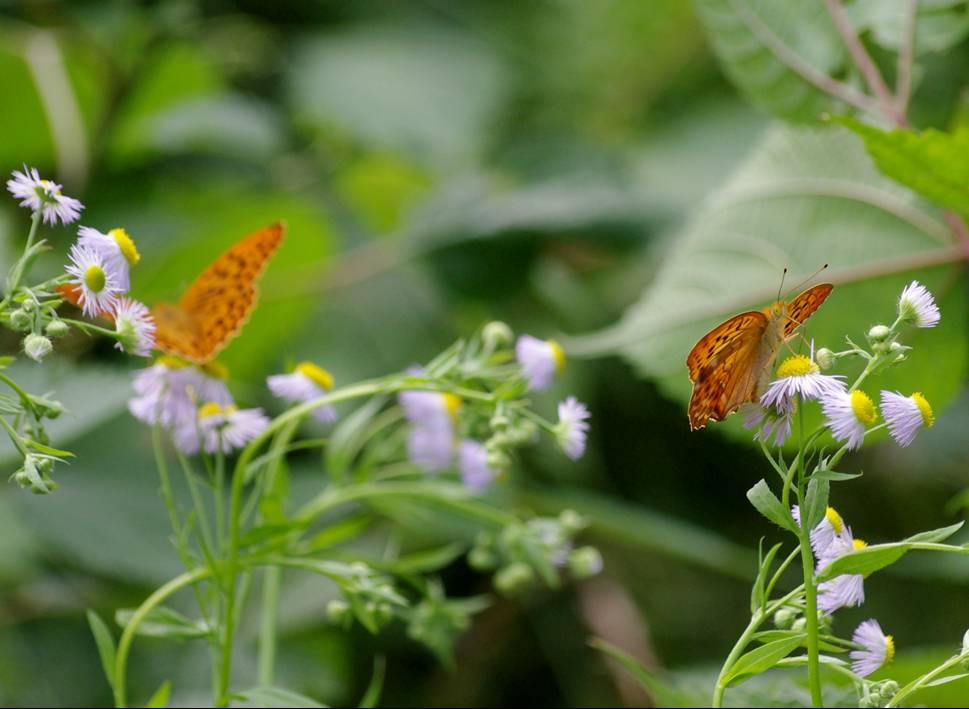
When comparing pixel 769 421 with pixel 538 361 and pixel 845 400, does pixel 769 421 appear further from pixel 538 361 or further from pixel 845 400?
pixel 538 361

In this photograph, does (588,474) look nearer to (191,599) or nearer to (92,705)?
(191,599)

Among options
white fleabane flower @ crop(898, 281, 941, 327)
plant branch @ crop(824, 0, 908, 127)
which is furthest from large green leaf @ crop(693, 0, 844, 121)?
white fleabane flower @ crop(898, 281, 941, 327)

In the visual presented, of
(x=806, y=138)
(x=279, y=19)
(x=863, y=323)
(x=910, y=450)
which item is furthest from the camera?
(x=279, y=19)

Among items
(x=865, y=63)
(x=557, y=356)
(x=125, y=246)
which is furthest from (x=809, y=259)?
(x=125, y=246)

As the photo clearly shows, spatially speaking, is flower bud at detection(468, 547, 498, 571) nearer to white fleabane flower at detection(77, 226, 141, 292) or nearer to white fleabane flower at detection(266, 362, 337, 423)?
white fleabane flower at detection(266, 362, 337, 423)

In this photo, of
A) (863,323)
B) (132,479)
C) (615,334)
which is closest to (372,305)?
(132,479)

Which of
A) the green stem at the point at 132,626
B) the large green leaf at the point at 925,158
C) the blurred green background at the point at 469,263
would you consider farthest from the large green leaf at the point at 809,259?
the green stem at the point at 132,626

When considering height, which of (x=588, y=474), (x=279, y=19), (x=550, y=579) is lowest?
(x=588, y=474)

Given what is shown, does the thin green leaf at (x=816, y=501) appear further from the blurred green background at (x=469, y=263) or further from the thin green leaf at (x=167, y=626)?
the thin green leaf at (x=167, y=626)
